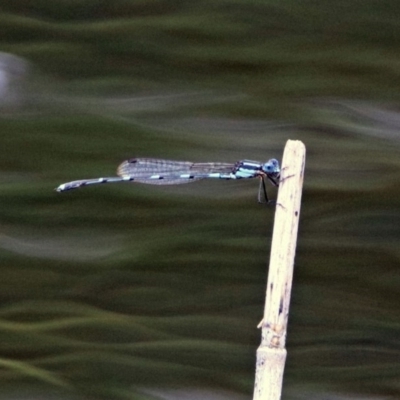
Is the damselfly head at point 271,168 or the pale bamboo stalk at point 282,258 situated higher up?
the damselfly head at point 271,168

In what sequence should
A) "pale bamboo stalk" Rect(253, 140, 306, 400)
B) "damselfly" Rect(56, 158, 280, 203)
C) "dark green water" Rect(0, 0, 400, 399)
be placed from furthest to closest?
1. "dark green water" Rect(0, 0, 400, 399)
2. "damselfly" Rect(56, 158, 280, 203)
3. "pale bamboo stalk" Rect(253, 140, 306, 400)

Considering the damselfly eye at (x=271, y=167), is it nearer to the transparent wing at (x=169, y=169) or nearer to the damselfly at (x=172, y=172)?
the damselfly at (x=172, y=172)

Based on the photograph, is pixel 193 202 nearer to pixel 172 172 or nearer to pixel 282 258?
pixel 172 172

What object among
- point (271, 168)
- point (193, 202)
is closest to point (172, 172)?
point (193, 202)

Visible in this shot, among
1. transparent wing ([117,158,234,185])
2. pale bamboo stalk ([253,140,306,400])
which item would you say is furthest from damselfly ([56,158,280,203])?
pale bamboo stalk ([253,140,306,400])

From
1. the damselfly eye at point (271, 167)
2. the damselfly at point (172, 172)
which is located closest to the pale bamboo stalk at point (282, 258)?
the damselfly eye at point (271, 167)

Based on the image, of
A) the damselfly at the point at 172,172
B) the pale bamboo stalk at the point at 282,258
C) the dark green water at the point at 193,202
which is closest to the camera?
the pale bamboo stalk at the point at 282,258

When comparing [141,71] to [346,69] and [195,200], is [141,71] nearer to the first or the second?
[195,200]

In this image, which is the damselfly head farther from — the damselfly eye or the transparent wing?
the transparent wing
